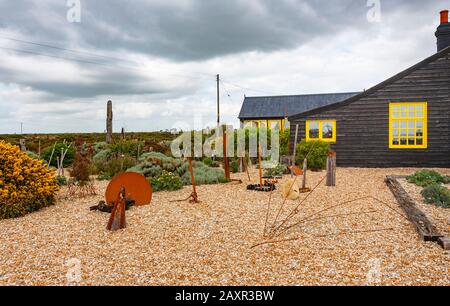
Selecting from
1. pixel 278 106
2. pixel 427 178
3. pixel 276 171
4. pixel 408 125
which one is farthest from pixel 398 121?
pixel 278 106

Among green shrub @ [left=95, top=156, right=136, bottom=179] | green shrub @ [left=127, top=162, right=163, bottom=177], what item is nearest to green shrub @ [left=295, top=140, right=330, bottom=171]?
green shrub @ [left=127, top=162, right=163, bottom=177]

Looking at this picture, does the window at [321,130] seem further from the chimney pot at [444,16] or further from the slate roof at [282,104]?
the slate roof at [282,104]

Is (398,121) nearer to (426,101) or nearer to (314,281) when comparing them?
(426,101)

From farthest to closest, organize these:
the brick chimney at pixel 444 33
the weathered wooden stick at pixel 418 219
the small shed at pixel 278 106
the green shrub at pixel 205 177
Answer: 1. the small shed at pixel 278 106
2. the brick chimney at pixel 444 33
3. the green shrub at pixel 205 177
4. the weathered wooden stick at pixel 418 219

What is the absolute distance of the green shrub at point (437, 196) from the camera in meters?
7.08

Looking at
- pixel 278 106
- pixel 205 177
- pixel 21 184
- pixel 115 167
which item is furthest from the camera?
pixel 278 106

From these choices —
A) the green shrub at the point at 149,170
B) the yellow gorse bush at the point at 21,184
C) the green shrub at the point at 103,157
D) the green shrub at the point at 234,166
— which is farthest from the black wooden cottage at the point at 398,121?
the yellow gorse bush at the point at 21,184

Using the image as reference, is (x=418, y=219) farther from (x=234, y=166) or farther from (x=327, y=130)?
(x=327, y=130)

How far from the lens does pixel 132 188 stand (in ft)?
23.3

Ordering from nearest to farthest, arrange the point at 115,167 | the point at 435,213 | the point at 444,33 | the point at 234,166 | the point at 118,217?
the point at 118,217 → the point at 435,213 → the point at 115,167 → the point at 234,166 → the point at 444,33

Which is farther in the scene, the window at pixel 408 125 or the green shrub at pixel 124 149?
the green shrub at pixel 124 149

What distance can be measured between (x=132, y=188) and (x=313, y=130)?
400 inches

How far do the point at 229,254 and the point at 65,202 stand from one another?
15.8 feet

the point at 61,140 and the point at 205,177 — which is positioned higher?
the point at 61,140
